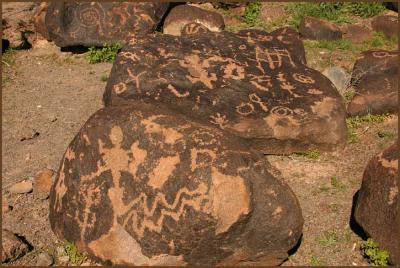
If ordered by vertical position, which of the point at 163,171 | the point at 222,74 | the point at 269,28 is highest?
the point at 163,171

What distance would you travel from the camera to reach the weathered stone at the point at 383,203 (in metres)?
4.29

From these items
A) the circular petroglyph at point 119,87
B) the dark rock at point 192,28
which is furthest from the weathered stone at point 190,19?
the circular petroglyph at point 119,87

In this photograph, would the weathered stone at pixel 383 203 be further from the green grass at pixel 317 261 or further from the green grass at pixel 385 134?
the green grass at pixel 385 134

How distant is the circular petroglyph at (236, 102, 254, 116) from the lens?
5.92 m

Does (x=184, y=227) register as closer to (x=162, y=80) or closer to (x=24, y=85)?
(x=162, y=80)

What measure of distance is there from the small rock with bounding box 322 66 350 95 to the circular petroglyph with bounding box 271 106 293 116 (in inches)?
54.5

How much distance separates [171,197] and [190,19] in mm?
5118

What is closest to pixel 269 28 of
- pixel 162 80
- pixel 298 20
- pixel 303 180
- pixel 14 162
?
pixel 298 20

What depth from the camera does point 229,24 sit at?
9195 mm

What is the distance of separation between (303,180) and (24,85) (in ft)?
14.3

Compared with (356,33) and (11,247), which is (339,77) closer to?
(356,33)

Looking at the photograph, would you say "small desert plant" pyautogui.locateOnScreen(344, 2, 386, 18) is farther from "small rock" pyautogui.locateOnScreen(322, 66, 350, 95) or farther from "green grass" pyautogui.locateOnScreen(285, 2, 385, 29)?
"small rock" pyautogui.locateOnScreen(322, 66, 350, 95)

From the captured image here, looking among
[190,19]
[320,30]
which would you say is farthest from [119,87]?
[320,30]

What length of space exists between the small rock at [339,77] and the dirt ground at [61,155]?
739mm
